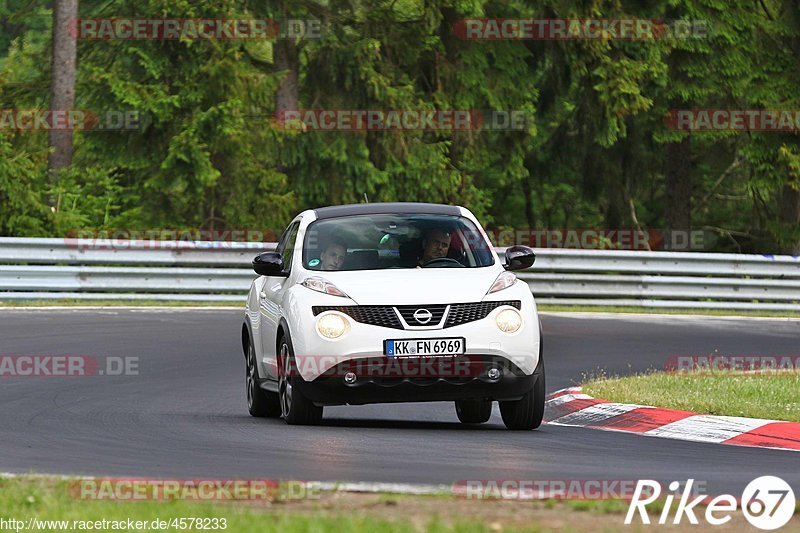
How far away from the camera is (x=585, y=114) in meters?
38.2

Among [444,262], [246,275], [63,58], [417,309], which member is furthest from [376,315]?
[63,58]

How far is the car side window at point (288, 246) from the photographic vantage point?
1299 centimetres

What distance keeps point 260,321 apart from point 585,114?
84.6 feet

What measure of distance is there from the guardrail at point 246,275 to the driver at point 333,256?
12.4 m

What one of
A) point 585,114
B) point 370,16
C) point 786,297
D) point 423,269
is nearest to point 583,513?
point 423,269

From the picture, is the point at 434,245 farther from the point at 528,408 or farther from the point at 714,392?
the point at 714,392

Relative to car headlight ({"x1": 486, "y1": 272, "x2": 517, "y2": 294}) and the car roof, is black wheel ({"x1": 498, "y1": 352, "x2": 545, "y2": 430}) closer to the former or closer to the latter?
car headlight ({"x1": 486, "y1": 272, "x2": 517, "y2": 294})

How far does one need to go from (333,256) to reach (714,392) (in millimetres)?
4026

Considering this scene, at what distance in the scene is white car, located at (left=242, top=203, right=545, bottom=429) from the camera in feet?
37.2

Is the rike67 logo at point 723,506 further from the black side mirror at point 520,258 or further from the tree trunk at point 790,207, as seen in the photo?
the tree trunk at point 790,207

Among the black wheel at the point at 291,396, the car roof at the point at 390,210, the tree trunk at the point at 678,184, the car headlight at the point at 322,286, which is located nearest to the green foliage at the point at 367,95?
the tree trunk at the point at 678,184

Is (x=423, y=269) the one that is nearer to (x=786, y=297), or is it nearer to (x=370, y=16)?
(x=786, y=297)

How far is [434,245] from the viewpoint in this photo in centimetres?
1254

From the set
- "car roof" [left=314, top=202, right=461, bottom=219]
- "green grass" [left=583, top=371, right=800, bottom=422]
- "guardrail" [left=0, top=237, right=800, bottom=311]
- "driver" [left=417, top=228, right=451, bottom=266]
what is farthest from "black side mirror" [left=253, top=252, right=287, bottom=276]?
"guardrail" [left=0, top=237, right=800, bottom=311]
